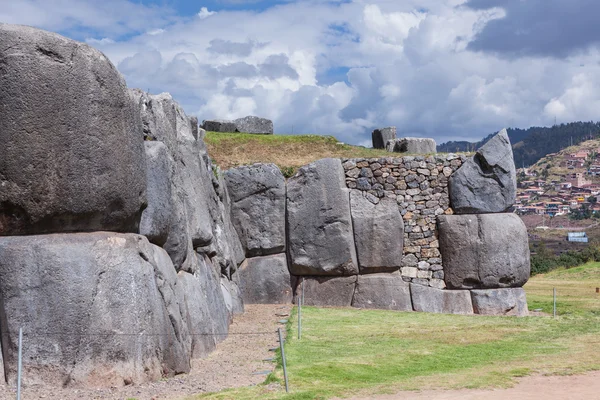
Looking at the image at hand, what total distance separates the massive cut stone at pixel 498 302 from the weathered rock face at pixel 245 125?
10733 mm

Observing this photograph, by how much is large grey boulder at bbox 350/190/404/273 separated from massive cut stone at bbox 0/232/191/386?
12020 mm

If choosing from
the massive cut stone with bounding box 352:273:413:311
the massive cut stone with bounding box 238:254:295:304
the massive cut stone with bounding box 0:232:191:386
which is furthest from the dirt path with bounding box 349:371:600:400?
the massive cut stone with bounding box 238:254:295:304

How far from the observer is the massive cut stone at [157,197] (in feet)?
46.2

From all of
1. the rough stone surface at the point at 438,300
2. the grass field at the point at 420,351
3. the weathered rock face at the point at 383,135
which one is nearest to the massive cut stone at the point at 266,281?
the grass field at the point at 420,351

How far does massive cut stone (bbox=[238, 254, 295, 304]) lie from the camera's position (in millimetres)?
24172

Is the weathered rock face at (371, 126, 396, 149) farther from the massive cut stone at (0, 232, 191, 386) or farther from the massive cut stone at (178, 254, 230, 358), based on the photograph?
the massive cut stone at (0, 232, 191, 386)

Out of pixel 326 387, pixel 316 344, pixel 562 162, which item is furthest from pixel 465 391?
pixel 562 162

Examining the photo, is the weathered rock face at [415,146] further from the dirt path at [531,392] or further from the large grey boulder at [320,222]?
the dirt path at [531,392]

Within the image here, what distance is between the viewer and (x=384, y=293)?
23578 millimetres

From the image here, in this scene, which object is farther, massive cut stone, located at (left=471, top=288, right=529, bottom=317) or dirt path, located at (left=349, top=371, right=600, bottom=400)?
massive cut stone, located at (left=471, top=288, right=529, bottom=317)

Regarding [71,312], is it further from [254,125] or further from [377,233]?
[254,125]

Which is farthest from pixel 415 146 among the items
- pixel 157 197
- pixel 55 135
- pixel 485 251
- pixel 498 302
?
pixel 55 135

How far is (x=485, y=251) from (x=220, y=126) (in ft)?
38.7

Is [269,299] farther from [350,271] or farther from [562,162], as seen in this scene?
[562,162]
